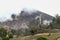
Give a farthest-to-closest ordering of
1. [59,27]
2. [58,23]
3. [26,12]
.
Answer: [26,12] → [58,23] → [59,27]

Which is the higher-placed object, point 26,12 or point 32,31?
point 26,12

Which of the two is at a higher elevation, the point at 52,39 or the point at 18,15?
the point at 18,15

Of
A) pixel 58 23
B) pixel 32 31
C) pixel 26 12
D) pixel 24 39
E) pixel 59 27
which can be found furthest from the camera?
pixel 26 12

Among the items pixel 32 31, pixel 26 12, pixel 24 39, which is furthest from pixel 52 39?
pixel 26 12

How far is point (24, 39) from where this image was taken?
60.0 metres

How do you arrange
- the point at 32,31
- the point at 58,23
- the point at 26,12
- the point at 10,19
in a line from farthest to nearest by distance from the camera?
the point at 26,12 → the point at 10,19 → the point at 58,23 → the point at 32,31

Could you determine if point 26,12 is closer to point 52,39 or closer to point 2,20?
point 2,20

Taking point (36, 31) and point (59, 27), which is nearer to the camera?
point (36, 31)

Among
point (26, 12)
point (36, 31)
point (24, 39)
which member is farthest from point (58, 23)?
point (26, 12)

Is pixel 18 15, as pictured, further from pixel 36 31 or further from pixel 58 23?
pixel 36 31

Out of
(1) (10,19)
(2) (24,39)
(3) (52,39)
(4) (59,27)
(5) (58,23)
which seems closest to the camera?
(3) (52,39)

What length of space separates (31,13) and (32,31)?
9013cm

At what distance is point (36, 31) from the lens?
75938 mm

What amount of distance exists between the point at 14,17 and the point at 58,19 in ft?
170
